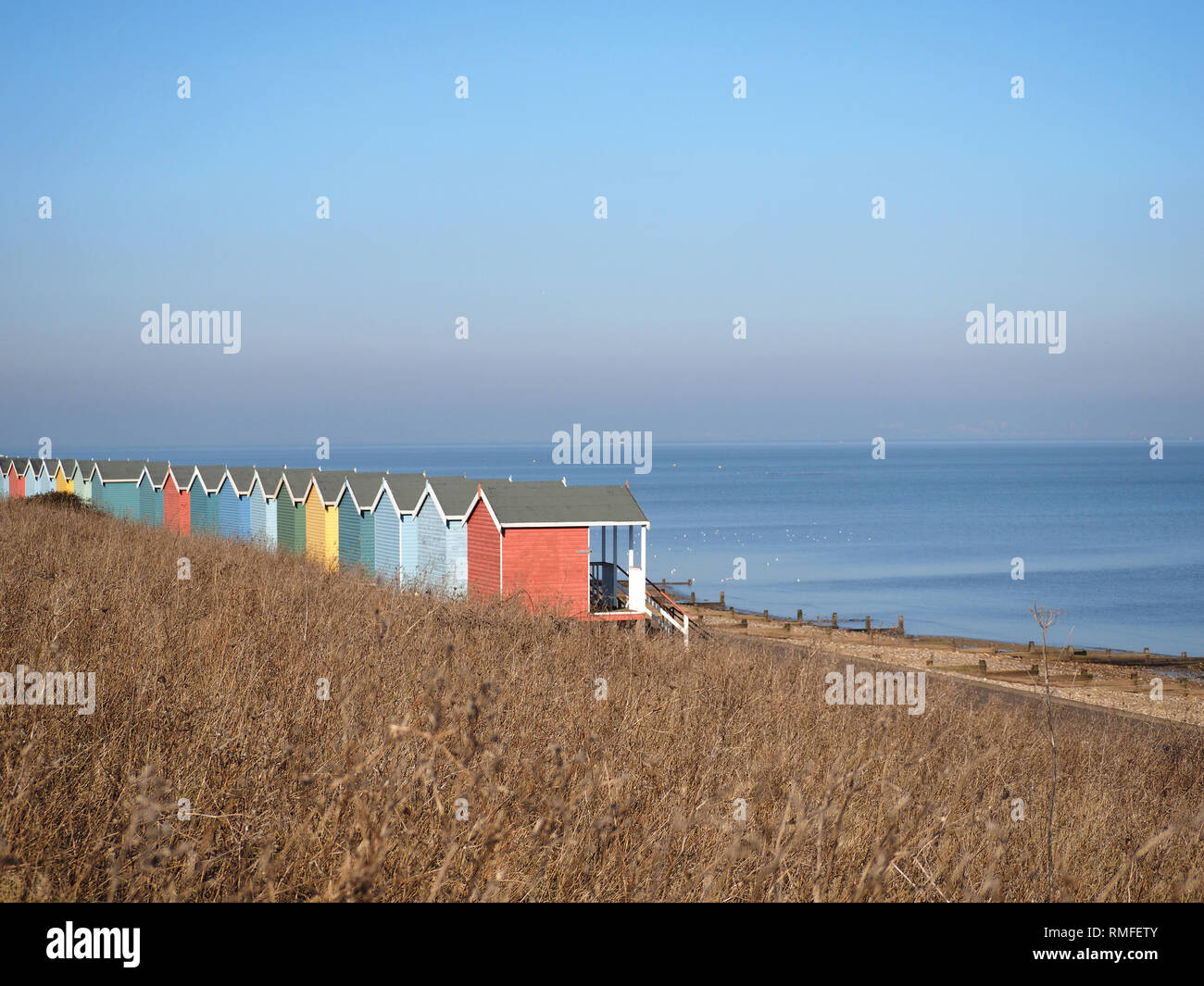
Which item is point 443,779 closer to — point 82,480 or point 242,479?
point 242,479

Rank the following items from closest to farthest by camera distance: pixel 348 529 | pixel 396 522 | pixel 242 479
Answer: pixel 396 522
pixel 348 529
pixel 242 479

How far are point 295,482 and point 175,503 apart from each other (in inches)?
406

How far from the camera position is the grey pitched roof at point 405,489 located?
99.4ft

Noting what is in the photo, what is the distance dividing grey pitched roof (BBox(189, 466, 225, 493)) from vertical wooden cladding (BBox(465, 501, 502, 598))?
1811 centimetres

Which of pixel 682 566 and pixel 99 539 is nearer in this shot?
pixel 99 539

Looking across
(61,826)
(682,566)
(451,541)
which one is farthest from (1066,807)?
(682,566)

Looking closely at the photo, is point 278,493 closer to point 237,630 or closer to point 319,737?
point 237,630

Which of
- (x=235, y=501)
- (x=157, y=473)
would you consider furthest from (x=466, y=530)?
(x=157, y=473)

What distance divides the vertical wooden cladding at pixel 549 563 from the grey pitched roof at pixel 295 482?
493 inches

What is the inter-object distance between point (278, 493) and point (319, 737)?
34.2 meters

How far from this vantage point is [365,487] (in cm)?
3253

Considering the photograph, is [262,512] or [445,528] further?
[262,512]

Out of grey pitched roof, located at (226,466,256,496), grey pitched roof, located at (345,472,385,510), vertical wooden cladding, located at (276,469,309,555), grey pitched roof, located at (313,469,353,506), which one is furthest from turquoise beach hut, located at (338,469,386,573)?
grey pitched roof, located at (226,466,256,496)
